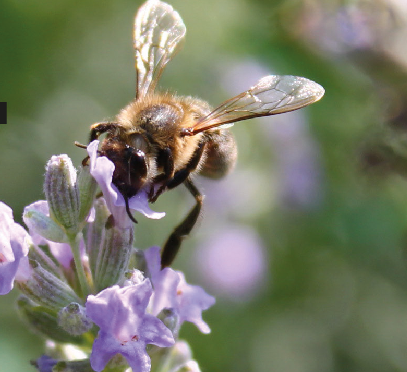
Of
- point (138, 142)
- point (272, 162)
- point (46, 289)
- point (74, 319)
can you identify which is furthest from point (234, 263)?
point (74, 319)

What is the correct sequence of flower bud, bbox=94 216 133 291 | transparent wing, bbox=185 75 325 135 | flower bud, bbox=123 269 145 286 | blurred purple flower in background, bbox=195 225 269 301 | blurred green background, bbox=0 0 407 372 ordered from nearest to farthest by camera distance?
flower bud, bbox=123 269 145 286 → flower bud, bbox=94 216 133 291 → transparent wing, bbox=185 75 325 135 → blurred green background, bbox=0 0 407 372 → blurred purple flower in background, bbox=195 225 269 301

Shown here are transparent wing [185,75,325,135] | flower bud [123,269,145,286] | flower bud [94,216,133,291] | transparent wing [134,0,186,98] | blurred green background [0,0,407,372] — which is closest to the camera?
flower bud [123,269,145,286]

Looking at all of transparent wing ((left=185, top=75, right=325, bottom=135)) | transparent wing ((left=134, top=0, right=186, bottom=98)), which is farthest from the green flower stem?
transparent wing ((left=134, top=0, right=186, bottom=98))

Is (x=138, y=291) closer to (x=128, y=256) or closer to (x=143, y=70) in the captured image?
(x=128, y=256)

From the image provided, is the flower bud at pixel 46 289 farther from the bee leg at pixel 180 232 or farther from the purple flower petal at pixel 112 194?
the bee leg at pixel 180 232

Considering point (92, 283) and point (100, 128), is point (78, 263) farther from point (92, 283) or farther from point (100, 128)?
point (100, 128)

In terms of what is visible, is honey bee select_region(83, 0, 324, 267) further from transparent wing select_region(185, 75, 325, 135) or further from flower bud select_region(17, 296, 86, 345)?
flower bud select_region(17, 296, 86, 345)

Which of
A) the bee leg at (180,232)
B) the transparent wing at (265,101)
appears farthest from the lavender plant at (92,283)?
the transparent wing at (265,101)
